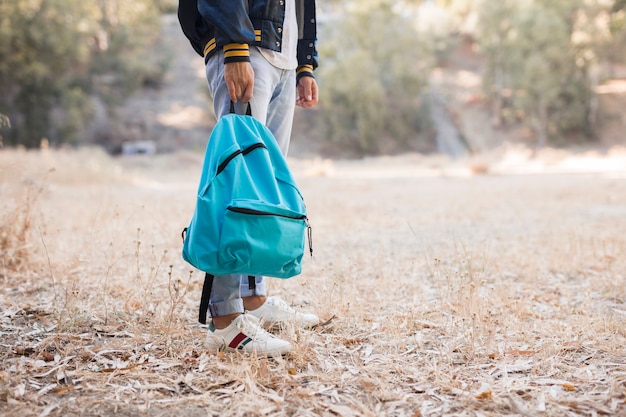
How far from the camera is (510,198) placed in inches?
364

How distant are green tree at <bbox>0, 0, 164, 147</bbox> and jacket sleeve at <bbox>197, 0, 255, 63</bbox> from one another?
21.0m

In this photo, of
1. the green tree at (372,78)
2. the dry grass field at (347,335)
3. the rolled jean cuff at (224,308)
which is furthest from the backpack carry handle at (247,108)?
the green tree at (372,78)

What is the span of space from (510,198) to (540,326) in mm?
6809

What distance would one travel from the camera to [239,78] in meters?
2.20

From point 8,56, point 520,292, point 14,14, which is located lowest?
point 520,292

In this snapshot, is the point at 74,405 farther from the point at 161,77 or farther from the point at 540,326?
the point at 161,77

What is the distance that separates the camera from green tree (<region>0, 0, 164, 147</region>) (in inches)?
812

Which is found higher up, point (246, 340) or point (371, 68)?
point (371, 68)

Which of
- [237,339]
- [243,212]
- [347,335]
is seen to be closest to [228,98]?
[243,212]

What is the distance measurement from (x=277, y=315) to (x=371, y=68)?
79.2 ft

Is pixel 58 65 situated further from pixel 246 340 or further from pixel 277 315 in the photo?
pixel 246 340

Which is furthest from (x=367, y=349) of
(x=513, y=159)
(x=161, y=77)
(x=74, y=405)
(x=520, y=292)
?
(x=161, y=77)

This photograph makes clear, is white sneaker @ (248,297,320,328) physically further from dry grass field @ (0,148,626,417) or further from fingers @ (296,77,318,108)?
fingers @ (296,77,318,108)

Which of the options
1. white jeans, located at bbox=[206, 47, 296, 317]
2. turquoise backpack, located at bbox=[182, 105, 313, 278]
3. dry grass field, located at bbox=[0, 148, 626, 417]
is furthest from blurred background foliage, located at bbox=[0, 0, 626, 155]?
turquoise backpack, located at bbox=[182, 105, 313, 278]
